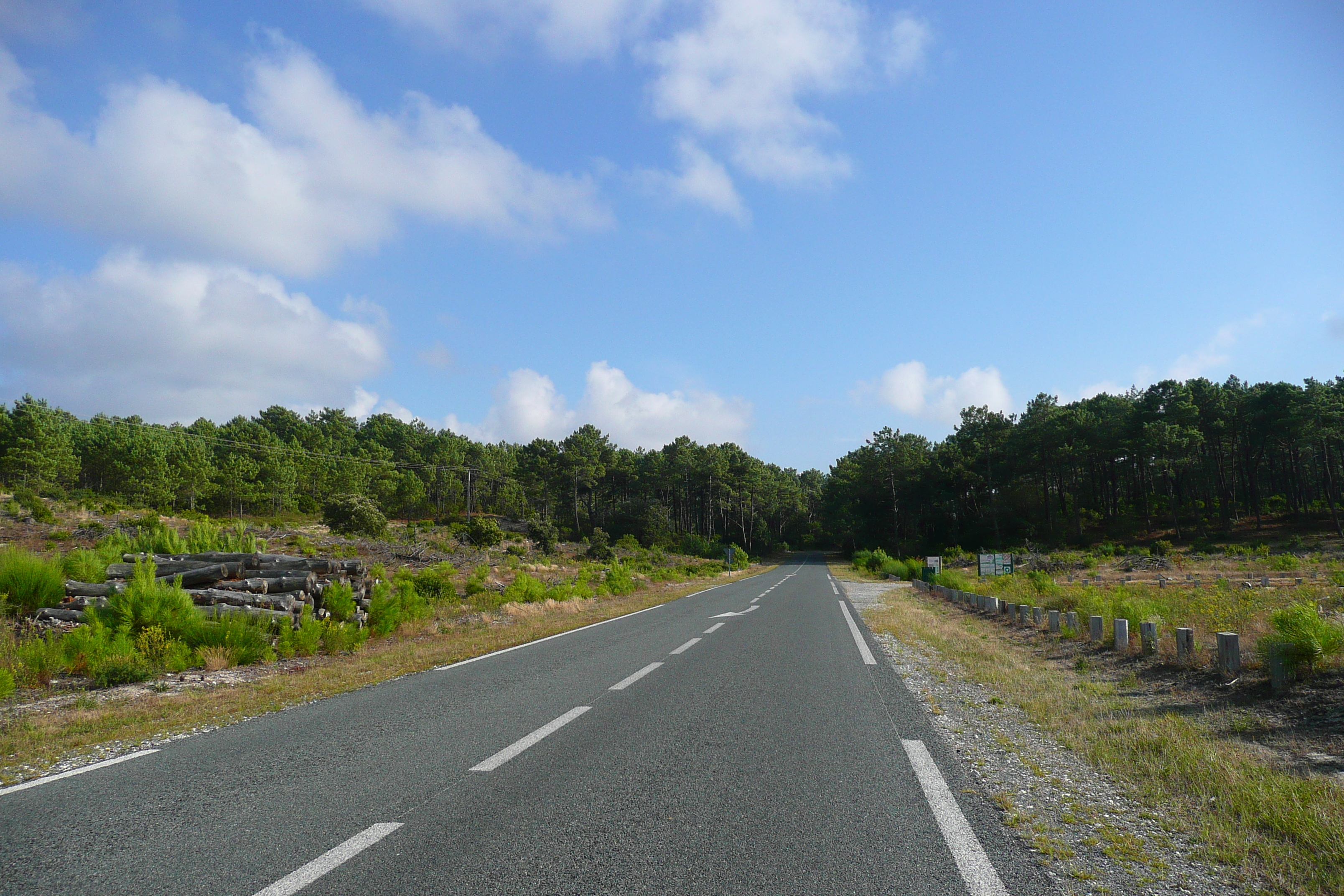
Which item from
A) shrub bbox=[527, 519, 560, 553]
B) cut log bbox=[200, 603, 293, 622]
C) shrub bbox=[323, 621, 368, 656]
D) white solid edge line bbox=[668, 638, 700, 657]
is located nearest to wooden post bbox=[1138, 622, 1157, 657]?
white solid edge line bbox=[668, 638, 700, 657]

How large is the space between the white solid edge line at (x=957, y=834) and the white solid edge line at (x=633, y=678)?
3.83m

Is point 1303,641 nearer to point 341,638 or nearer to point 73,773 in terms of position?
point 73,773

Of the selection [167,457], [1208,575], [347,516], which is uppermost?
[167,457]

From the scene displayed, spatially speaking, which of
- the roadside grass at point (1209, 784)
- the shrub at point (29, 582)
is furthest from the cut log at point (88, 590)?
the roadside grass at point (1209, 784)

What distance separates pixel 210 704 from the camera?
792cm

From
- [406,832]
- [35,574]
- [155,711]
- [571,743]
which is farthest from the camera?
[35,574]

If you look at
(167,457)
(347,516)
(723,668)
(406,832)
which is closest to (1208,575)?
(723,668)

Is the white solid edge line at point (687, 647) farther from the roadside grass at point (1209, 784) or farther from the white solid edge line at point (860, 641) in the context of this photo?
the roadside grass at point (1209, 784)

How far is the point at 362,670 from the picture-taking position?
10.4m

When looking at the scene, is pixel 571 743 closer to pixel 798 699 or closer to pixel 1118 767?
pixel 798 699

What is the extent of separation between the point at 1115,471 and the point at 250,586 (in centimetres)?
9484

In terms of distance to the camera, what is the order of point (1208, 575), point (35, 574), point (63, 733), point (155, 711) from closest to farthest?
1. point (63, 733)
2. point (155, 711)
3. point (35, 574)
4. point (1208, 575)

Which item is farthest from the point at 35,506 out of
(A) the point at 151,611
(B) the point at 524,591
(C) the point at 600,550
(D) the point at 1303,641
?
(D) the point at 1303,641

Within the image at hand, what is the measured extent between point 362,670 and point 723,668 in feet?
18.8
